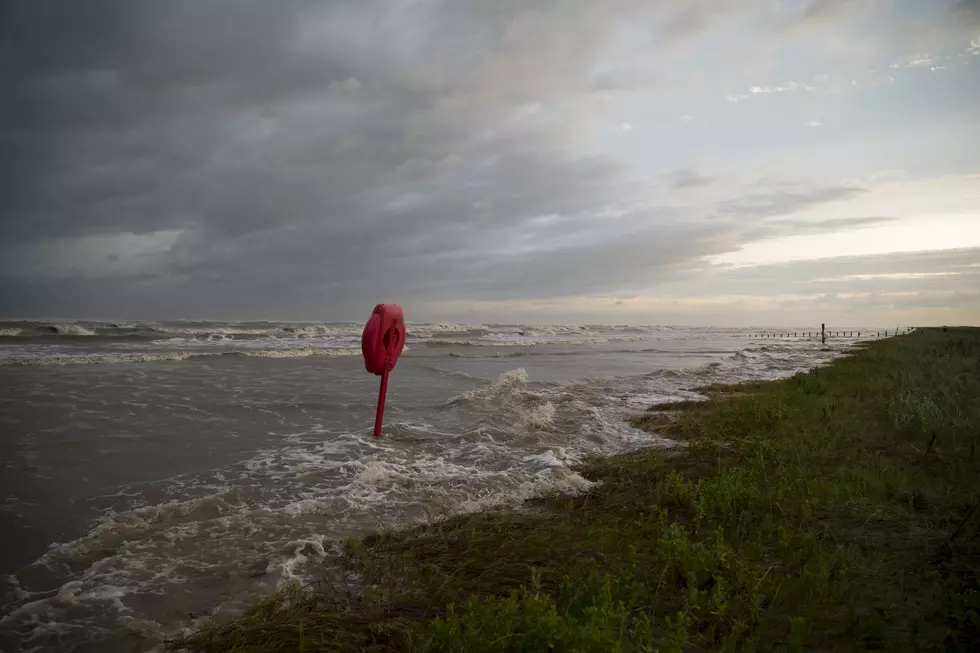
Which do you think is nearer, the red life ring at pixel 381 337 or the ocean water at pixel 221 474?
the ocean water at pixel 221 474

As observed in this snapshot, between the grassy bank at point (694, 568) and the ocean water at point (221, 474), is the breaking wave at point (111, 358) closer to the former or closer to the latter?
the ocean water at point (221, 474)

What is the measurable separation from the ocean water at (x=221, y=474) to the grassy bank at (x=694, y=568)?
701 millimetres

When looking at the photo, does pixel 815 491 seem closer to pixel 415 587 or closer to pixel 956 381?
pixel 415 587

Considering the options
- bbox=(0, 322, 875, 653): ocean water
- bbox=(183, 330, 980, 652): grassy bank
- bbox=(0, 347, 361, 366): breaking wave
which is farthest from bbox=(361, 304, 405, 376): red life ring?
bbox=(0, 347, 361, 366): breaking wave

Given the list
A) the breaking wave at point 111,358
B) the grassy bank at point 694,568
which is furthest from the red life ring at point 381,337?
the breaking wave at point 111,358

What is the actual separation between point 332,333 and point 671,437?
42512mm

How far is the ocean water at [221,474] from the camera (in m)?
3.58

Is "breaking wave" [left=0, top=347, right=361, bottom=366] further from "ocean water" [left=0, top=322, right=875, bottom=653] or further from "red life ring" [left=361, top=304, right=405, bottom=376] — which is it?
"red life ring" [left=361, top=304, right=405, bottom=376]

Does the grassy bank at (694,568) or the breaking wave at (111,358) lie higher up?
the breaking wave at (111,358)

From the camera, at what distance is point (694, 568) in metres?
3.30

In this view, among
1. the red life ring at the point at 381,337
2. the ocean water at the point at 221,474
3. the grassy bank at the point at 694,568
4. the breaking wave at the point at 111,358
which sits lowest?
the ocean water at the point at 221,474

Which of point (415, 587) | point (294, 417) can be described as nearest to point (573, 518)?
point (415, 587)

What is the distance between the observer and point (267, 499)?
5.57 meters

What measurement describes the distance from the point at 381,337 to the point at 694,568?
580cm
